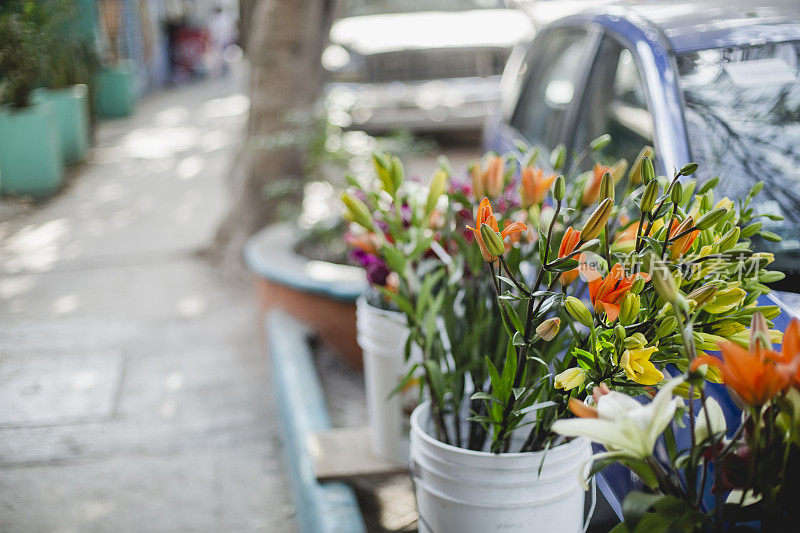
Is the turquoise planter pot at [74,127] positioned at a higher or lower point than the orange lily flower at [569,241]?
lower

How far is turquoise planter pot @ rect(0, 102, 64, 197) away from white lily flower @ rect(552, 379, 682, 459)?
134 inches

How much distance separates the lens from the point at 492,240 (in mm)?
1393

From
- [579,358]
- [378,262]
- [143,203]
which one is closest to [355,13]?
[143,203]

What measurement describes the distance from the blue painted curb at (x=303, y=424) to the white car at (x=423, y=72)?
15.7 feet

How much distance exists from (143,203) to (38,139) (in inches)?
86.8

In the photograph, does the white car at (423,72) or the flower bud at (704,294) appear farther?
the white car at (423,72)

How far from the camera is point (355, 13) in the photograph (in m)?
9.20

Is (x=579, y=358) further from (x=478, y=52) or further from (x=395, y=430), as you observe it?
(x=478, y=52)

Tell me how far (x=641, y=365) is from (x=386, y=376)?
1.55 metres

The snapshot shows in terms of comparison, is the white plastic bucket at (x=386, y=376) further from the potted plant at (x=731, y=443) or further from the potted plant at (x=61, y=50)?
the potted plant at (x=61, y=50)

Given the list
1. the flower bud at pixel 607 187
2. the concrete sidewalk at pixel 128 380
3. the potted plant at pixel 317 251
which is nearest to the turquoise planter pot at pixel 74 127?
the concrete sidewalk at pixel 128 380

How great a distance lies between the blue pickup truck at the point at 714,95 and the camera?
219cm

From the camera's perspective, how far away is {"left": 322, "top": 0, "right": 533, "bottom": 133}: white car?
8.52 m

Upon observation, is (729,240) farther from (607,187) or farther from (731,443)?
(731,443)
